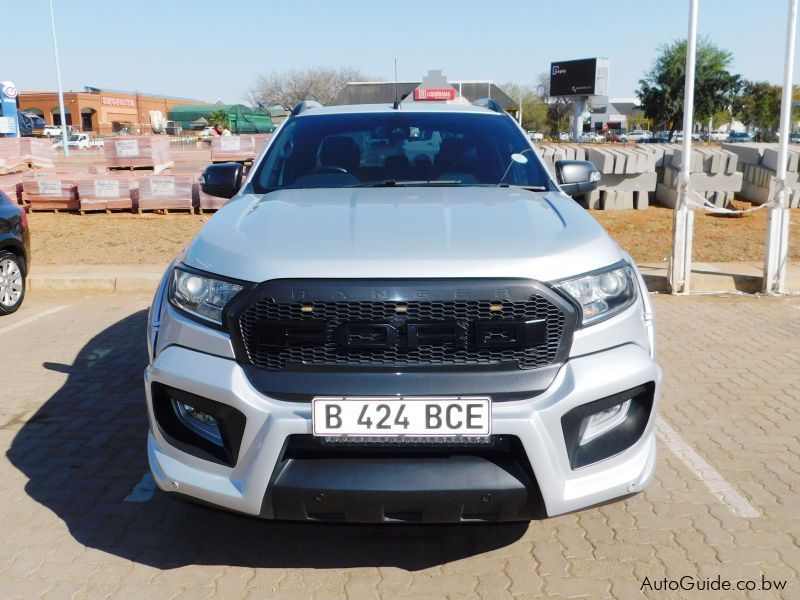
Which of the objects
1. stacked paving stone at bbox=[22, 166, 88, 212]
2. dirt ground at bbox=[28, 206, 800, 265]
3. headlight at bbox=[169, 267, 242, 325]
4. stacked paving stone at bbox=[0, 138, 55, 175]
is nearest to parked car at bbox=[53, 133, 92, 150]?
stacked paving stone at bbox=[0, 138, 55, 175]

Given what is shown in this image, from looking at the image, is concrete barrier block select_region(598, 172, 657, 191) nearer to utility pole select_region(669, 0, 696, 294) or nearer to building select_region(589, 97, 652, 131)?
utility pole select_region(669, 0, 696, 294)

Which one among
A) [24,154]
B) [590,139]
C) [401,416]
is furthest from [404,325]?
[590,139]

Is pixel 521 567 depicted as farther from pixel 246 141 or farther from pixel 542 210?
pixel 246 141

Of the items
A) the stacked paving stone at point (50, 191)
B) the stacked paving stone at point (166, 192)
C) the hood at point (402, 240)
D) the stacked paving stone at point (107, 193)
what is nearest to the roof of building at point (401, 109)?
the hood at point (402, 240)

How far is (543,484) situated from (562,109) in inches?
3410

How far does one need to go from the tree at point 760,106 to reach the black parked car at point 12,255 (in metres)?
71.6

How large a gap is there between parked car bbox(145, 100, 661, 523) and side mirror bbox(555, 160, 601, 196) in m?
1.53

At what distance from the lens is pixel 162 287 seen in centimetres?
319

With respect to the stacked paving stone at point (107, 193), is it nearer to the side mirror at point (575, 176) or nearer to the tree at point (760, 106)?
the side mirror at point (575, 176)

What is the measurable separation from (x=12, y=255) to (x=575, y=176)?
5.90 meters

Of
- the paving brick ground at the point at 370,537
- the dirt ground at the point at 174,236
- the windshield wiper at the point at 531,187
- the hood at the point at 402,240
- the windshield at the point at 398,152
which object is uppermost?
the windshield at the point at 398,152

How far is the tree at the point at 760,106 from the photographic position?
72.8 m

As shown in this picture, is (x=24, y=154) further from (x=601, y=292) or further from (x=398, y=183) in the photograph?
(x=601, y=292)

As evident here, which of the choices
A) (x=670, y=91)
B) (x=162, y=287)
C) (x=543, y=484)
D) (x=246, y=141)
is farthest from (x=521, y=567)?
(x=670, y=91)
